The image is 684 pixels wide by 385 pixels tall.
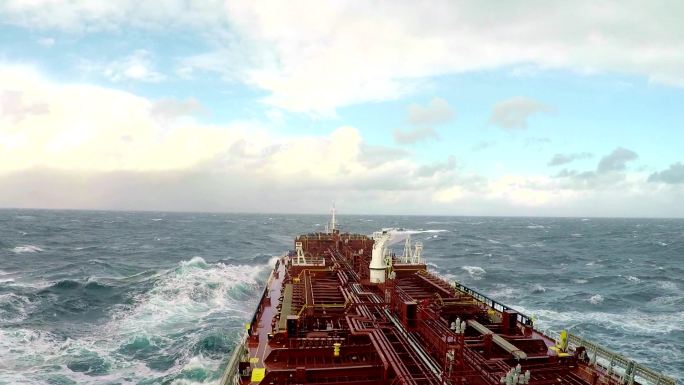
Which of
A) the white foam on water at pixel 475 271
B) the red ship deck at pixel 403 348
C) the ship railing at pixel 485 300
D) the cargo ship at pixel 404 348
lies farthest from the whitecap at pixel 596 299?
the cargo ship at pixel 404 348

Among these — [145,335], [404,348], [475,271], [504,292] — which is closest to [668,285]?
[504,292]

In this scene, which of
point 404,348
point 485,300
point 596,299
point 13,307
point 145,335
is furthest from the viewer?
point 596,299

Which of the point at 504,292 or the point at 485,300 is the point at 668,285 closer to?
the point at 504,292

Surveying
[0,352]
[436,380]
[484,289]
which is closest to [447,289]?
[436,380]

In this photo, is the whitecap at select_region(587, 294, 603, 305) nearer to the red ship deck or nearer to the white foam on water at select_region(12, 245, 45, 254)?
the red ship deck

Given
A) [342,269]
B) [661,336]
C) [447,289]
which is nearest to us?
[447,289]

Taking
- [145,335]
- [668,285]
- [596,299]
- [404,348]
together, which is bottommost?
[145,335]

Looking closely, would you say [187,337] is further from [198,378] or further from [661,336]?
[661,336]

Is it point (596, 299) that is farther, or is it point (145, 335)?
point (596, 299)
